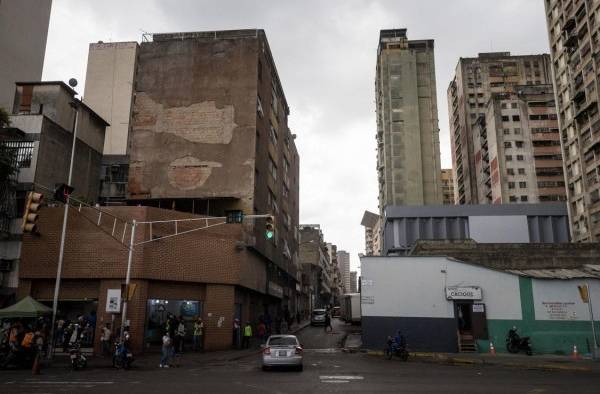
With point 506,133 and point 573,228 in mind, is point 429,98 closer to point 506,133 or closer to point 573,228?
point 506,133

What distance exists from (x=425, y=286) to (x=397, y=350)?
536 cm

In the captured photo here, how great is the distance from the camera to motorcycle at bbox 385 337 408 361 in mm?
24469

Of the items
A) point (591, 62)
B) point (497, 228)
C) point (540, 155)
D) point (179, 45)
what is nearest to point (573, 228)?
point (497, 228)

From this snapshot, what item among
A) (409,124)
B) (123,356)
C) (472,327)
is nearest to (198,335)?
(123,356)

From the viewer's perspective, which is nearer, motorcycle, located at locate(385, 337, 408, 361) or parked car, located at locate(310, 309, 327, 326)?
motorcycle, located at locate(385, 337, 408, 361)

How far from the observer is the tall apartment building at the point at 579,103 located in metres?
61.3

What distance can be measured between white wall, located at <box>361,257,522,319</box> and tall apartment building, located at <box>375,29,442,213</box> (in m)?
79.5

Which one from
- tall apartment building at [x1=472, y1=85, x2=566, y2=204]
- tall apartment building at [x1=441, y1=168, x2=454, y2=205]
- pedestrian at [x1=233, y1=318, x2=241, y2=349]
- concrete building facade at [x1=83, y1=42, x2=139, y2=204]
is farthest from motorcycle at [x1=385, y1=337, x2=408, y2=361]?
tall apartment building at [x1=441, y1=168, x2=454, y2=205]

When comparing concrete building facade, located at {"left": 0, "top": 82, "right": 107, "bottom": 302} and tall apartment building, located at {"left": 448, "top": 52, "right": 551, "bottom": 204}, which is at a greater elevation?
tall apartment building, located at {"left": 448, "top": 52, "right": 551, "bottom": 204}

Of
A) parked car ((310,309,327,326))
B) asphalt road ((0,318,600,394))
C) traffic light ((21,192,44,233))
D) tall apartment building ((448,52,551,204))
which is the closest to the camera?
asphalt road ((0,318,600,394))

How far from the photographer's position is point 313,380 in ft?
54.0

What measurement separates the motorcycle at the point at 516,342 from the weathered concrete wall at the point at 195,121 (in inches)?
793

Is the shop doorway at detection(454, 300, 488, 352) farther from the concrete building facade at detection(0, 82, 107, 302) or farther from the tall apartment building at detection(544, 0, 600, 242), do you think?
the tall apartment building at detection(544, 0, 600, 242)

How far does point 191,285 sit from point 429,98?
92538 mm
